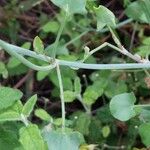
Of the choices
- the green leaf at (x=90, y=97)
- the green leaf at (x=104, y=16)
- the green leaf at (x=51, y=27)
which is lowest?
the green leaf at (x=90, y=97)

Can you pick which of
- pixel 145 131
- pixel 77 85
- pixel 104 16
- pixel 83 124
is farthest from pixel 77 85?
pixel 104 16

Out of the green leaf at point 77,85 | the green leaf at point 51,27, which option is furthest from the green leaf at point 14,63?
the green leaf at point 77,85

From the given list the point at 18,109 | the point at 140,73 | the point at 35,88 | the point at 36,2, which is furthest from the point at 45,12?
the point at 18,109

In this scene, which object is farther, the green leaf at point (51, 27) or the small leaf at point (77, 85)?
the green leaf at point (51, 27)

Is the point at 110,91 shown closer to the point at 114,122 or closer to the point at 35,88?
the point at 114,122

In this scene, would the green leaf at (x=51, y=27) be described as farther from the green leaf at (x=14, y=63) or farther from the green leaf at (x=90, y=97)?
the green leaf at (x=90, y=97)

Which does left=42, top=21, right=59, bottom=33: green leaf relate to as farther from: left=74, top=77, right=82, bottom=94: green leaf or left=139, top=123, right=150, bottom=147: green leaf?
left=139, top=123, right=150, bottom=147: green leaf
